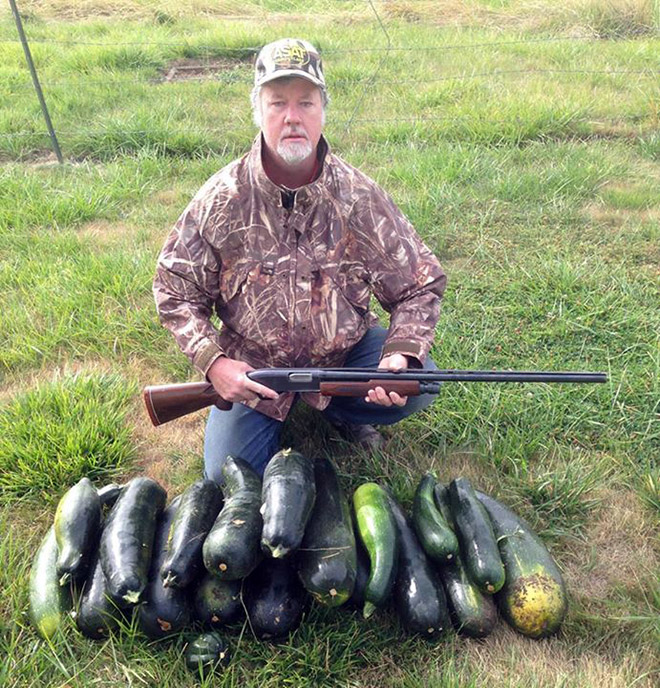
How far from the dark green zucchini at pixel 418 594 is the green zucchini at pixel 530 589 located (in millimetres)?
306

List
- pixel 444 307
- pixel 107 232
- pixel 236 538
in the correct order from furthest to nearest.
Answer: pixel 107 232
pixel 444 307
pixel 236 538

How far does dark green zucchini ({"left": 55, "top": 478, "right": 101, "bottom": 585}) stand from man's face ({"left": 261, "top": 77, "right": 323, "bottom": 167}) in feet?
6.30

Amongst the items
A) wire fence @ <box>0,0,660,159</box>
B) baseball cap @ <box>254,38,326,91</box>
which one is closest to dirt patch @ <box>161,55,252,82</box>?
wire fence @ <box>0,0,660,159</box>

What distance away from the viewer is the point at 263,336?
3.46 m

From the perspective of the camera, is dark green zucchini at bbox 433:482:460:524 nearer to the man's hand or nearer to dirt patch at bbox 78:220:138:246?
the man's hand

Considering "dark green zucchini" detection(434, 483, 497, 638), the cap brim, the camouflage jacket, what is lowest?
"dark green zucchini" detection(434, 483, 497, 638)

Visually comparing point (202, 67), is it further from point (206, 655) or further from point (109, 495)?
point (206, 655)

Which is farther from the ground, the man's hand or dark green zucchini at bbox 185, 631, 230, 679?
the man's hand

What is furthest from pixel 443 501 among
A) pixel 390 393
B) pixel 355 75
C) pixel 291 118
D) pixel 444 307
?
pixel 355 75

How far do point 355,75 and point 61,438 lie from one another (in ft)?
24.8

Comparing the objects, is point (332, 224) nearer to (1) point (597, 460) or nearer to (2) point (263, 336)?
(2) point (263, 336)

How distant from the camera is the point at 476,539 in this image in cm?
296

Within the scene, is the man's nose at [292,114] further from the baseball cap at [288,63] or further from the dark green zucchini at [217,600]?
the dark green zucchini at [217,600]

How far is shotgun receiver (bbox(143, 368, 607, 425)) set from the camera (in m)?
3.04
